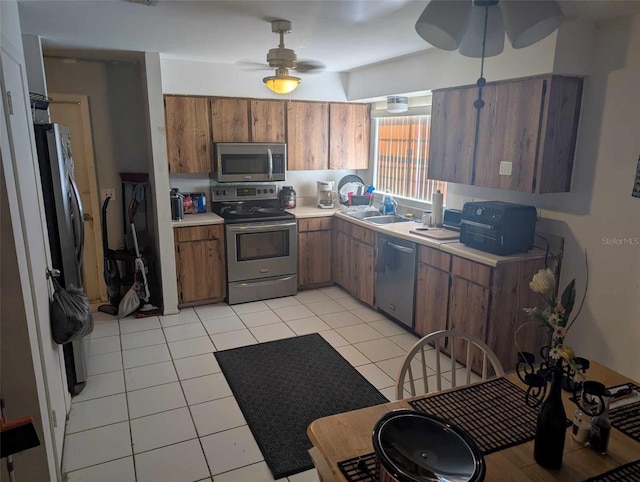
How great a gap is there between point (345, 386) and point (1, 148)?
236 centimetres

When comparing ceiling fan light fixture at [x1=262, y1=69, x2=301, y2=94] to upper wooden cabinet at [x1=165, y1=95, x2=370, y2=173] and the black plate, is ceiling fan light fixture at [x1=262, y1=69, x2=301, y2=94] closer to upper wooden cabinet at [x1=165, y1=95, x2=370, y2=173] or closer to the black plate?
upper wooden cabinet at [x1=165, y1=95, x2=370, y2=173]

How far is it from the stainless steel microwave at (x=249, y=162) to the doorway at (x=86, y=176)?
47.2 inches

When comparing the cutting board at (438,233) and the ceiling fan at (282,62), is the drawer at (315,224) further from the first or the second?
the ceiling fan at (282,62)

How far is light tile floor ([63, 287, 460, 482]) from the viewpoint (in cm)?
228

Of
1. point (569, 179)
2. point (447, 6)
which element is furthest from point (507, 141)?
point (447, 6)

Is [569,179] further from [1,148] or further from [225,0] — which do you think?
[1,148]

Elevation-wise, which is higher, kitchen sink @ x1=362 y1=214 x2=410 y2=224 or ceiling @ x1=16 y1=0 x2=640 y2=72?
ceiling @ x1=16 y1=0 x2=640 y2=72

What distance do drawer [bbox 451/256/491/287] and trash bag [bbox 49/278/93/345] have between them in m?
2.45

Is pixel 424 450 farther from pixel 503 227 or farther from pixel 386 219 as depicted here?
pixel 386 219

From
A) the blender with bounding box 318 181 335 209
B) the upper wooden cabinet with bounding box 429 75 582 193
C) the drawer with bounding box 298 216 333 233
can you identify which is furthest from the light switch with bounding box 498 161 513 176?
the blender with bounding box 318 181 335 209

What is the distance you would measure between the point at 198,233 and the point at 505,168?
2765 millimetres

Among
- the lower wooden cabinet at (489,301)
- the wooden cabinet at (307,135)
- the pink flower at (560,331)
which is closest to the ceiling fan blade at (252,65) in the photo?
the wooden cabinet at (307,135)

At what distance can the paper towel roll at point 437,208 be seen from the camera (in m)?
3.84

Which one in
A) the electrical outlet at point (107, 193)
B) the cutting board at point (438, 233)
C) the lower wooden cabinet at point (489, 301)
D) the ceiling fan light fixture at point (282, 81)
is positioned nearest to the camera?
the lower wooden cabinet at point (489, 301)
